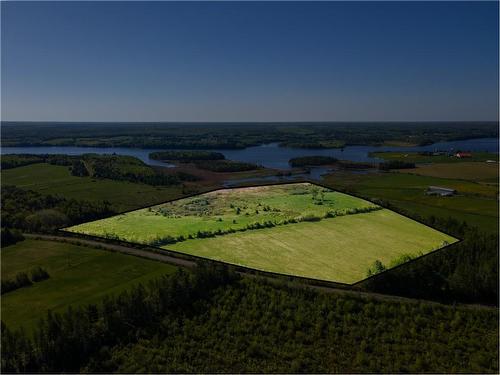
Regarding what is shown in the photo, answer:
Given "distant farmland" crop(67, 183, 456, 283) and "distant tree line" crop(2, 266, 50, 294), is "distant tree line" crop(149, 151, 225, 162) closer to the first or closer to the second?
"distant farmland" crop(67, 183, 456, 283)

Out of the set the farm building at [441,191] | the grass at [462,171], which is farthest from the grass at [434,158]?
the farm building at [441,191]

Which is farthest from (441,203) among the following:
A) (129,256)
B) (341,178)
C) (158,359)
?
(158,359)

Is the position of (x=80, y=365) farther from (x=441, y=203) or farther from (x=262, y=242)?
(x=441, y=203)

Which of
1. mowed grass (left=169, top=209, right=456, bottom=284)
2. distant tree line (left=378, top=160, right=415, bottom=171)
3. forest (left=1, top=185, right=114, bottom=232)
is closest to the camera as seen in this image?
mowed grass (left=169, top=209, right=456, bottom=284)

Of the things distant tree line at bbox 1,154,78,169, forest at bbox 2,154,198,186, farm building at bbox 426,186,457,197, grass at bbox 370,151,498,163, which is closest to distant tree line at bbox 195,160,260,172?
forest at bbox 2,154,198,186

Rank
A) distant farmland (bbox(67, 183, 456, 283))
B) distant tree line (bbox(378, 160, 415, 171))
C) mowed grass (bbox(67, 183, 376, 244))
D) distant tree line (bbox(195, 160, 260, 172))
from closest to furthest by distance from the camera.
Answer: distant farmland (bbox(67, 183, 456, 283)) < mowed grass (bbox(67, 183, 376, 244)) < distant tree line (bbox(195, 160, 260, 172)) < distant tree line (bbox(378, 160, 415, 171))

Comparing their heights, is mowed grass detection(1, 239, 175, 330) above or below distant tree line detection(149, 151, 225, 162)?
below
